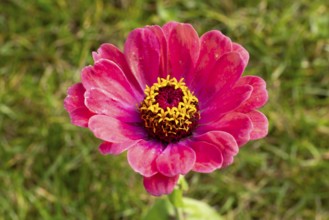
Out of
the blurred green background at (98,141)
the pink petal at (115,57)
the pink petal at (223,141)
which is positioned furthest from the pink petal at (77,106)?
the blurred green background at (98,141)

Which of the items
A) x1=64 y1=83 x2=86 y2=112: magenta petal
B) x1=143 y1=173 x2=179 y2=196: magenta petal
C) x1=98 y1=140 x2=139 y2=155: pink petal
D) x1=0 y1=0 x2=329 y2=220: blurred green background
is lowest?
x1=0 y1=0 x2=329 y2=220: blurred green background

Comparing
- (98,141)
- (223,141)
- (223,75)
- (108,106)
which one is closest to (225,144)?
(223,141)

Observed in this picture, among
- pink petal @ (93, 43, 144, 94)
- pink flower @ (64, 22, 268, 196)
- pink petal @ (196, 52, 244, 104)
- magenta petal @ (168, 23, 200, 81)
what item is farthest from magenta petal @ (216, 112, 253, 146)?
pink petal @ (93, 43, 144, 94)

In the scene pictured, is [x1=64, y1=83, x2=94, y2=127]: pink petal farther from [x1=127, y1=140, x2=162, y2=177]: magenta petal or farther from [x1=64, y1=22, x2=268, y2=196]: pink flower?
[x1=127, y1=140, x2=162, y2=177]: magenta petal

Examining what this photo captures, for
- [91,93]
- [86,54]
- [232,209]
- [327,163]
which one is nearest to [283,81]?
[327,163]

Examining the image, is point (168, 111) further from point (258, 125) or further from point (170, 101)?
point (258, 125)

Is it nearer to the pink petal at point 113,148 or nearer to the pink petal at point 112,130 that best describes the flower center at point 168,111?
the pink petal at point 112,130

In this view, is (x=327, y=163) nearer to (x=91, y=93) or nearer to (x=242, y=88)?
(x=242, y=88)
